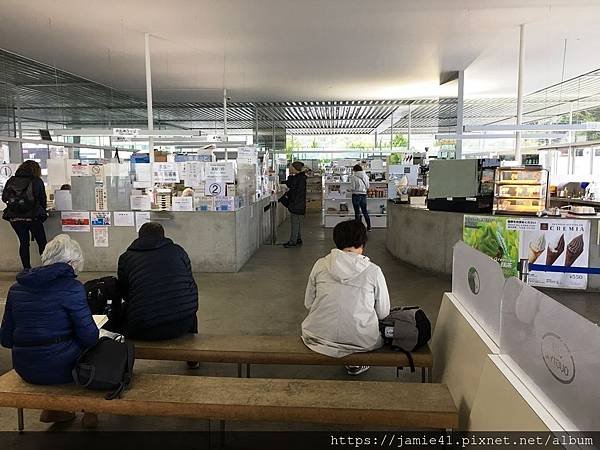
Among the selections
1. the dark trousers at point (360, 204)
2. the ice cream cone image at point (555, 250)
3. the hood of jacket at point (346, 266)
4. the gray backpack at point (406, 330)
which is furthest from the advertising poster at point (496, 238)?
the dark trousers at point (360, 204)

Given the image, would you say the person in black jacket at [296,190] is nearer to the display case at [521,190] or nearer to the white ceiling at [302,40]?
the white ceiling at [302,40]

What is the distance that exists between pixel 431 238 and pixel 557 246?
1.60 metres

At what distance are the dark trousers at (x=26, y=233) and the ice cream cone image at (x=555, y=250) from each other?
663 centimetres

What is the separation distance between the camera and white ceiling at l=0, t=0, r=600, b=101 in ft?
20.3

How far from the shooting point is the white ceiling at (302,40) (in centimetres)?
620

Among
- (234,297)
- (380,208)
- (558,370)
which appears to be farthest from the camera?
(380,208)

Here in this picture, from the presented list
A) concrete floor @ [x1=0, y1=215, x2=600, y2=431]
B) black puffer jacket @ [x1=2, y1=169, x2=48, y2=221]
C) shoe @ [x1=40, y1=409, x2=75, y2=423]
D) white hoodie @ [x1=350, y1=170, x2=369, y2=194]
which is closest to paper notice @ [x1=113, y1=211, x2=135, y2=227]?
concrete floor @ [x1=0, y1=215, x2=600, y2=431]

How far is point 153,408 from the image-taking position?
226cm

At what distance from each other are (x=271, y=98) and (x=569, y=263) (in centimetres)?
1009

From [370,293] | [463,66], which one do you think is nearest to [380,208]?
[463,66]

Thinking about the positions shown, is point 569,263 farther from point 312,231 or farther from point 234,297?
point 312,231

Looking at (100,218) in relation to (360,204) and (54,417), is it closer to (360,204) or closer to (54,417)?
(54,417)

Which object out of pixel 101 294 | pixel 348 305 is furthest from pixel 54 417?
pixel 348 305

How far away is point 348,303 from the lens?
2777 mm
